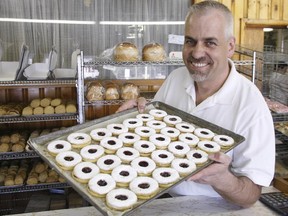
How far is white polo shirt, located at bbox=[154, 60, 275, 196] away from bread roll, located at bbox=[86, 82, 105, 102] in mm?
1232

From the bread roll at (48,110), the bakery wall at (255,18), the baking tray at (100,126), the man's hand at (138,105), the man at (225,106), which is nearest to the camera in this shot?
the baking tray at (100,126)

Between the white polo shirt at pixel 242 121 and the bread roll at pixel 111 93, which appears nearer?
the white polo shirt at pixel 242 121

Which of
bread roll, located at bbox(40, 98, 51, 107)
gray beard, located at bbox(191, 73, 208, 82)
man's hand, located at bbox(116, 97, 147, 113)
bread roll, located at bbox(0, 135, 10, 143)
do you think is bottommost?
bread roll, located at bbox(0, 135, 10, 143)

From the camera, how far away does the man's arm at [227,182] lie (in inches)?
47.1

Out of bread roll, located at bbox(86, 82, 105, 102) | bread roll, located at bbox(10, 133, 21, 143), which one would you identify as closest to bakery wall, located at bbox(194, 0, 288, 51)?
bread roll, located at bbox(86, 82, 105, 102)

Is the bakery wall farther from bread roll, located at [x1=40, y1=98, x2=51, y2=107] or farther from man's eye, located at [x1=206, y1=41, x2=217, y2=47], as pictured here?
man's eye, located at [x1=206, y1=41, x2=217, y2=47]

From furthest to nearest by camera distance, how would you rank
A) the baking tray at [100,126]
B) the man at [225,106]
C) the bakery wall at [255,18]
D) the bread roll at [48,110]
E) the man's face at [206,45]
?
the bakery wall at [255,18], the bread roll at [48,110], the man's face at [206,45], the man at [225,106], the baking tray at [100,126]

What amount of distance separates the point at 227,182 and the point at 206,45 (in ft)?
2.07

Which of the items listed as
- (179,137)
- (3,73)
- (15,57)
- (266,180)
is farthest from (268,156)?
(15,57)

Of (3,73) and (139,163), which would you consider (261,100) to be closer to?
(139,163)

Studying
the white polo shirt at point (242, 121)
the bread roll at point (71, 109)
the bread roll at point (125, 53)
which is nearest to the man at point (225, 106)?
the white polo shirt at point (242, 121)

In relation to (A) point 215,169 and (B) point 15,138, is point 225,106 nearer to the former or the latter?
(A) point 215,169

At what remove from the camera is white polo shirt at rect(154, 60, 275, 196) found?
1.41 metres

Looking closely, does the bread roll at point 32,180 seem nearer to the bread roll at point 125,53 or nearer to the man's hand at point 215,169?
the bread roll at point 125,53
